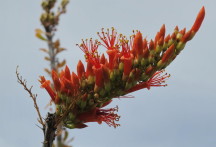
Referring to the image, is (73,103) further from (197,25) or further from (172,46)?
(197,25)

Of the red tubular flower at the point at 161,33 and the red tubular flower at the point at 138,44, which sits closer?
the red tubular flower at the point at 138,44

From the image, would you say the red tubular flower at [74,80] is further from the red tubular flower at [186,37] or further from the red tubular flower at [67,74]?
the red tubular flower at [186,37]

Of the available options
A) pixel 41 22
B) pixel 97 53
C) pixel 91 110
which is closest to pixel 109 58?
pixel 97 53

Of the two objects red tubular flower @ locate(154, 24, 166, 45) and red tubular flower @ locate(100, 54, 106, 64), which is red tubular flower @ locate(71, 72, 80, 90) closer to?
red tubular flower @ locate(100, 54, 106, 64)

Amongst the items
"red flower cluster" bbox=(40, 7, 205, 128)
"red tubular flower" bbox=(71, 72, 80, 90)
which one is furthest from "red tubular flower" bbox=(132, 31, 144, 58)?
"red tubular flower" bbox=(71, 72, 80, 90)

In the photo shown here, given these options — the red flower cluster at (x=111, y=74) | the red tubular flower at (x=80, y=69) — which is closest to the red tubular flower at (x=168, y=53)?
the red flower cluster at (x=111, y=74)

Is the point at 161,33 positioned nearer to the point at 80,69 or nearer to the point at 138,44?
the point at 138,44

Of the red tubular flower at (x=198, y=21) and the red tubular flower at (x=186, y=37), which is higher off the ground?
the red tubular flower at (x=198, y=21)
